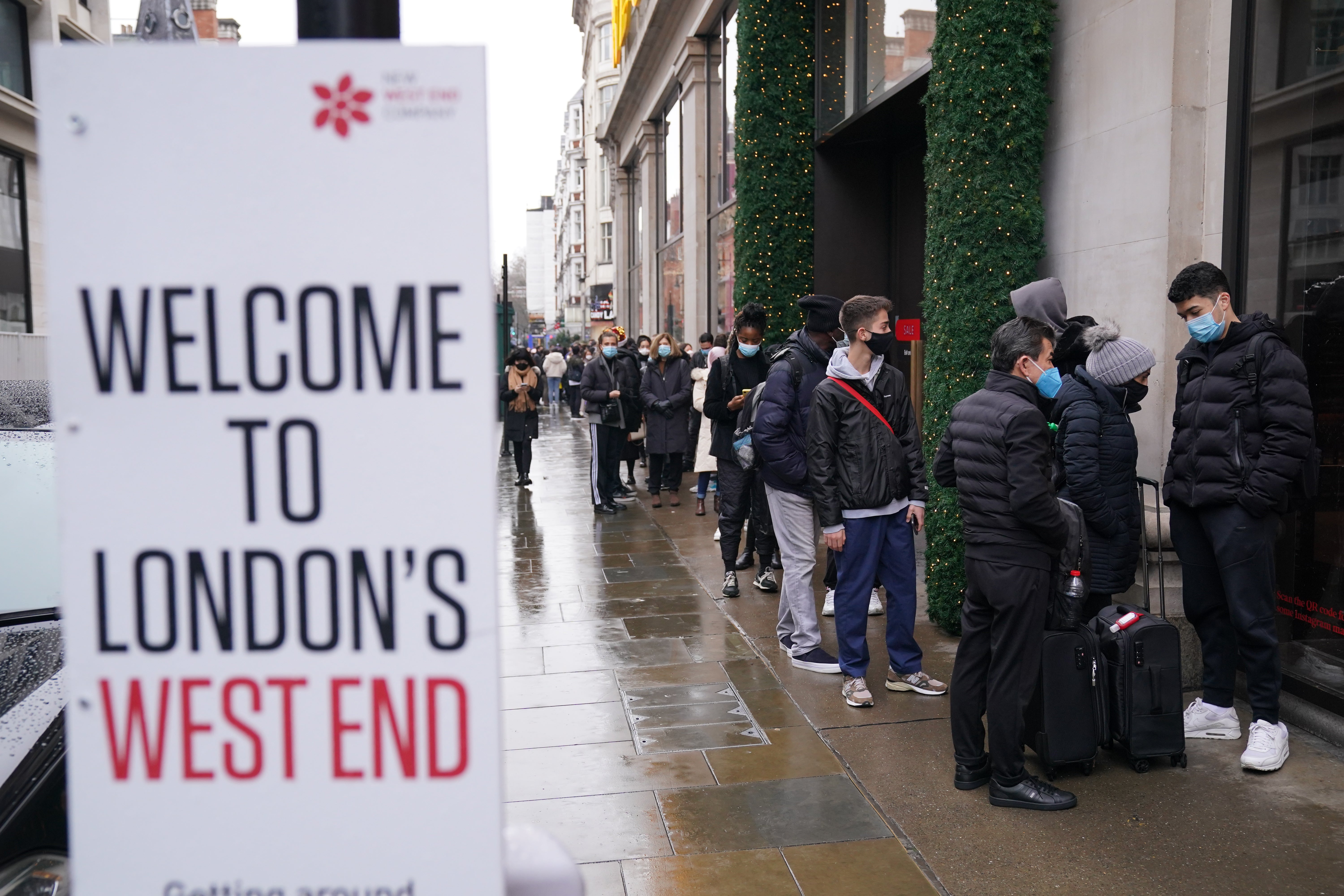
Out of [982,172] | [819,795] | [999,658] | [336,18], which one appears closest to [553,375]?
[982,172]

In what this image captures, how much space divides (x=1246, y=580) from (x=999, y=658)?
1231 millimetres

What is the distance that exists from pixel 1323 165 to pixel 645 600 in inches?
208

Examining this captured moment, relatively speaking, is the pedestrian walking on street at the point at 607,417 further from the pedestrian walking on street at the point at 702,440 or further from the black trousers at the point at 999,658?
the black trousers at the point at 999,658

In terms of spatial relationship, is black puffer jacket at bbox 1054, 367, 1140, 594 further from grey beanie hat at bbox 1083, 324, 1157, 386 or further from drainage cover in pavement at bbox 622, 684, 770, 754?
drainage cover in pavement at bbox 622, 684, 770, 754

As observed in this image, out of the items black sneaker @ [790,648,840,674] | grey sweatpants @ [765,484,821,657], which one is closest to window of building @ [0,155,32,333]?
grey sweatpants @ [765,484,821,657]

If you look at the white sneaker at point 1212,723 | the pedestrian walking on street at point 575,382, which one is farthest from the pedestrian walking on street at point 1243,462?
the pedestrian walking on street at point 575,382

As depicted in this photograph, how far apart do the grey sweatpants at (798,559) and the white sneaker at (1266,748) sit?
239 cm

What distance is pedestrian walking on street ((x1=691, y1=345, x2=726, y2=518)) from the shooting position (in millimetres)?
11227

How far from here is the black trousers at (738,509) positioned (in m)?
8.52

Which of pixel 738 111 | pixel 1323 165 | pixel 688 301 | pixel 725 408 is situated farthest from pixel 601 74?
pixel 1323 165

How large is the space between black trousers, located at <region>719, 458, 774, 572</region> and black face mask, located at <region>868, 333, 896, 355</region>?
283cm

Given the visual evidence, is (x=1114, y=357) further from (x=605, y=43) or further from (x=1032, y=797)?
(x=605, y=43)

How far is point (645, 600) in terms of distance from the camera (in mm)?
8492

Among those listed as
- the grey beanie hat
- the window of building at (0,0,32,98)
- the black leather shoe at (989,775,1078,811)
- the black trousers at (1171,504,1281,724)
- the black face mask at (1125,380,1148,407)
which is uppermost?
the window of building at (0,0,32,98)
